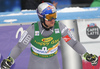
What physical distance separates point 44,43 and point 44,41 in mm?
34

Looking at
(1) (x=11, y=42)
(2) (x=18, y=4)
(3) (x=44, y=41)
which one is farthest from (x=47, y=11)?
(2) (x=18, y=4)

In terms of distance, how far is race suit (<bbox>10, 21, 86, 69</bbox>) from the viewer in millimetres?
2555

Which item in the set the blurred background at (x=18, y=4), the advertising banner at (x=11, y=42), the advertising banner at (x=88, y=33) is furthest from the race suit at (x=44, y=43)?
the blurred background at (x=18, y=4)

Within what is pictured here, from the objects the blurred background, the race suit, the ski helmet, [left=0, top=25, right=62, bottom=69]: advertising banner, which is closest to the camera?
the ski helmet

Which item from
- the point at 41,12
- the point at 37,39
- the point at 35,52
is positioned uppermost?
the point at 41,12

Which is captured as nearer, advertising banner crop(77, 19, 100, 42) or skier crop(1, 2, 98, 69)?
skier crop(1, 2, 98, 69)

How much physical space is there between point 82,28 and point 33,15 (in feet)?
2.94

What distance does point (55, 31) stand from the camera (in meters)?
2.61

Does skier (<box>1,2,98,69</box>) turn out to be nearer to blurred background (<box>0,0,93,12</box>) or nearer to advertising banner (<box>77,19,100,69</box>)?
advertising banner (<box>77,19,100,69</box>)

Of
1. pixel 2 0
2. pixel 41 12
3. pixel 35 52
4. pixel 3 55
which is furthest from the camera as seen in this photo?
pixel 2 0

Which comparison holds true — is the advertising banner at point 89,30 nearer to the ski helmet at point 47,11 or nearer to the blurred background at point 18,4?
the ski helmet at point 47,11

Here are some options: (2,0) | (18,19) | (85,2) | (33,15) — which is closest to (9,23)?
(18,19)

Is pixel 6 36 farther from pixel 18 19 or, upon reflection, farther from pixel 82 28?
pixel 82 28

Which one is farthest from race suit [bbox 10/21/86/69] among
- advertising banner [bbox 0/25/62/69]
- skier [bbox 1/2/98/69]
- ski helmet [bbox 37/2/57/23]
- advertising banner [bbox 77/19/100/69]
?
advertising banner [bbox 77/19/100/69]
